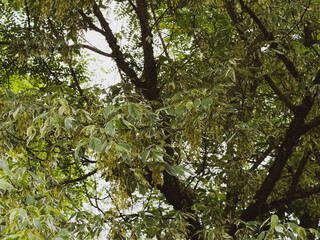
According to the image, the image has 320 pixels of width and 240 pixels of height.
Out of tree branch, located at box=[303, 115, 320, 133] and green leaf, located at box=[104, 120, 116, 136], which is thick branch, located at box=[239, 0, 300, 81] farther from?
green leaf, located at box=[104, 120, 116, 136]

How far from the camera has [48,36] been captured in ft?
9.63

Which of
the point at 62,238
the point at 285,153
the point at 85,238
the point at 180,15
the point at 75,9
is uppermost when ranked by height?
the point at 180,15

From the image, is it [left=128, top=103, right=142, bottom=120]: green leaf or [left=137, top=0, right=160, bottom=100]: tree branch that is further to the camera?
[left=137, top=0, right=160, bottom=100]: tree branch

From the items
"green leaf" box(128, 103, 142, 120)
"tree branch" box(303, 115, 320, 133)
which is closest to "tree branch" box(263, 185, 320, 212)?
"tree branch" box(303, 115, 320, 133)

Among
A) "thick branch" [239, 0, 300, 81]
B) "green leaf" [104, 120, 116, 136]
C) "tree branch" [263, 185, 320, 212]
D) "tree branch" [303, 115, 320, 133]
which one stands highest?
"thick branch" [239, 0, 300, 81]

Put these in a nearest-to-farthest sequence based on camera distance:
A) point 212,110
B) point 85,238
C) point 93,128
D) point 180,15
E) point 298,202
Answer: point 93,128, point 212,110, point 85,238, point 298,202, point 180,15

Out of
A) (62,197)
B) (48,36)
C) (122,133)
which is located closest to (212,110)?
(122,133)

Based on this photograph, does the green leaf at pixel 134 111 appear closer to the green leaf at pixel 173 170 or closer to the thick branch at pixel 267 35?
the green leaf at pixel 173 170

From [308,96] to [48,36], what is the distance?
2.18 metres

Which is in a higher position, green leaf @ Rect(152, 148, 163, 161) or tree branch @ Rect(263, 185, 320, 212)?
tree branch @ Rect(263, 185, 320, 212)

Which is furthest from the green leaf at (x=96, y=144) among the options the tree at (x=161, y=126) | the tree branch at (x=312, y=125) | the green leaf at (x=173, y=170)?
the tree branch at (x=312, y=125)

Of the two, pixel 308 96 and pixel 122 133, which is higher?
pixel 308 96

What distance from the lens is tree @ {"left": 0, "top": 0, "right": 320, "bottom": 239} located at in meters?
1.79

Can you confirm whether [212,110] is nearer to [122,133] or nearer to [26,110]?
[122,133]
